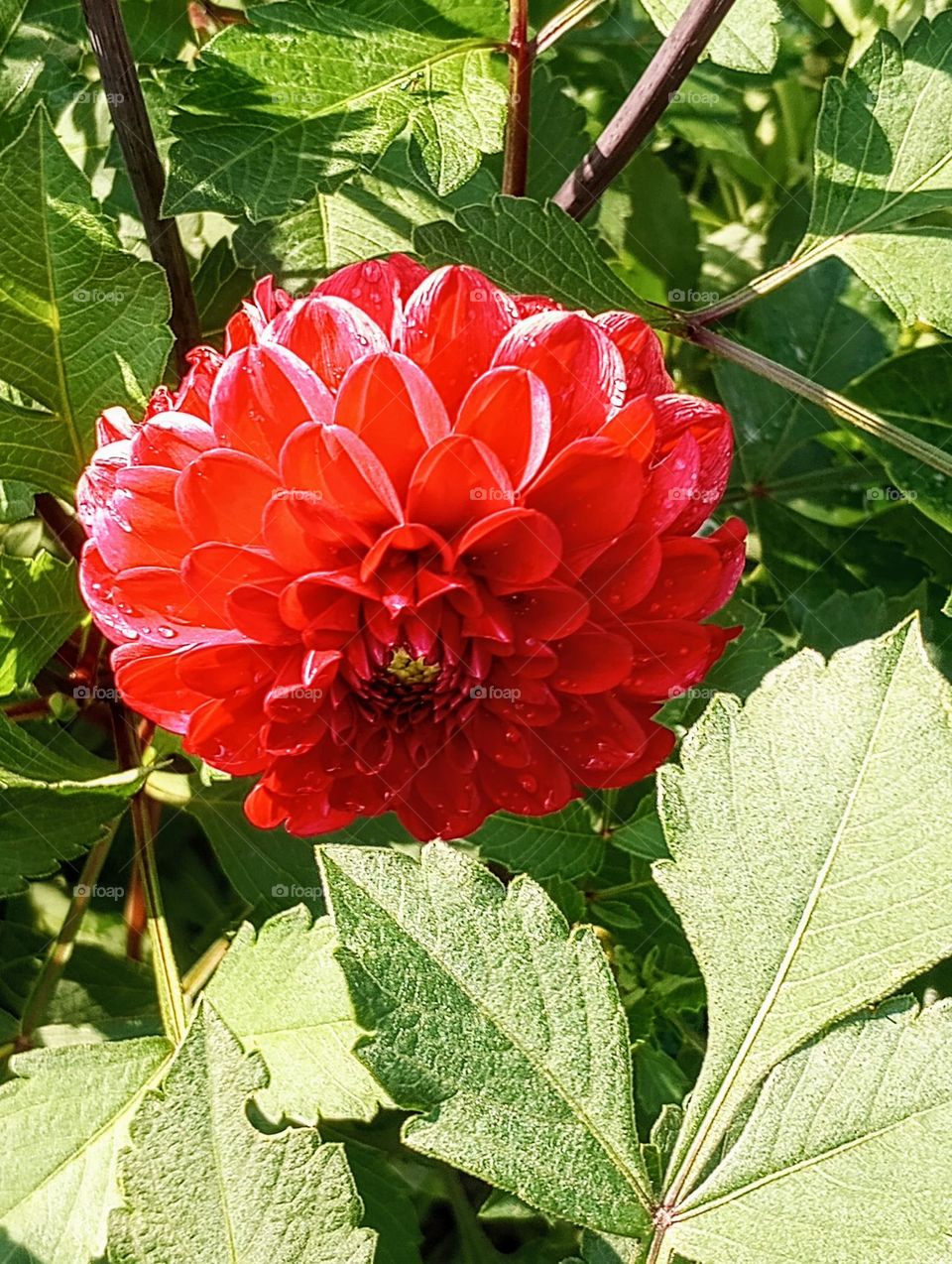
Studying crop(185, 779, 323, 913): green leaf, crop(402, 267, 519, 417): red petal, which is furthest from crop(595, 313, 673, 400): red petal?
crop(185, 779, 323, 913): green leaf

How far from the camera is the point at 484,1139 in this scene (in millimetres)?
679

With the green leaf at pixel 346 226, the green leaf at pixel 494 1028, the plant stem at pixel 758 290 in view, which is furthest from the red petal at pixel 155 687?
the plant stem at pixel 758 290

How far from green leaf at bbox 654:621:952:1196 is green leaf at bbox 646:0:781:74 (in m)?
0.62

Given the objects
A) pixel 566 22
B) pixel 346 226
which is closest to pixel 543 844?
pixel 346 226

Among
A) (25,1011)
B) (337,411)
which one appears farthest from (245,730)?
(25,1011)

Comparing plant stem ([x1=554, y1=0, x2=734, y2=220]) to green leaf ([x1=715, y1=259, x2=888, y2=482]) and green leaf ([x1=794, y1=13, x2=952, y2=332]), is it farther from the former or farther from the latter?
green leaf ([x1=715, y1=259, x2=888, y2=482])

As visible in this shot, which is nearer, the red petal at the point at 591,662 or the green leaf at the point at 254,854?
the red petal at the point at 591,662

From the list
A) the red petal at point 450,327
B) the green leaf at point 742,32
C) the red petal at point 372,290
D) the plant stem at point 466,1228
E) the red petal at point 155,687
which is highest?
the green leaf at point 742,32

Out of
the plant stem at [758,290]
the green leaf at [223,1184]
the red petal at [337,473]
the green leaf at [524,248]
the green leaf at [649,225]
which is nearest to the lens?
the green leaf at [223,1184]

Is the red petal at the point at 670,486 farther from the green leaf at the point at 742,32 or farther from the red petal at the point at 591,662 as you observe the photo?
the green leaf at the point at 742,32

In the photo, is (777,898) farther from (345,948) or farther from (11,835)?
(11,835)

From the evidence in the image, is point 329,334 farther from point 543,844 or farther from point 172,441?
point 543,844

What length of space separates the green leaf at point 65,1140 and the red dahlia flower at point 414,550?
0.81 feet

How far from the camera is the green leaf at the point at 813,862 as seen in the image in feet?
2.28
